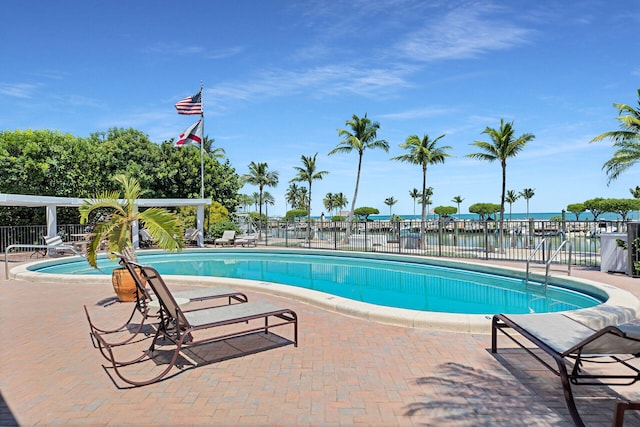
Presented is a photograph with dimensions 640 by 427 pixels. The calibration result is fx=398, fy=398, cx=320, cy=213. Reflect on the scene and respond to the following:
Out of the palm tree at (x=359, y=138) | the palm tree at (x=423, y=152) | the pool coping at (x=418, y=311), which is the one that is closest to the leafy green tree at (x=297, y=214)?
the palm tree at (x=359, y=138)

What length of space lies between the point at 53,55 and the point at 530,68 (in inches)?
698

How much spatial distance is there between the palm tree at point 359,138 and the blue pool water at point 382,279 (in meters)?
9.99

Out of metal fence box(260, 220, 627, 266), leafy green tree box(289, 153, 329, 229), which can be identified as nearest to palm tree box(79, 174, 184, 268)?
metal fence box(260, 220, 627, 266)

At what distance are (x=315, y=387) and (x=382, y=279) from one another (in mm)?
8886

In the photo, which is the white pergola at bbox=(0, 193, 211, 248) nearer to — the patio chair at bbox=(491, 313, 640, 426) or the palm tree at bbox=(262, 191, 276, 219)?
the patio chair at bbox=(491, 313, 640, 426)

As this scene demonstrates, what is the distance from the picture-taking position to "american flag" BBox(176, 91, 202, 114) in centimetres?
2200

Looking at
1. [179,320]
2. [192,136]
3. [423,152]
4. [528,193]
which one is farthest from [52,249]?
[528,193]

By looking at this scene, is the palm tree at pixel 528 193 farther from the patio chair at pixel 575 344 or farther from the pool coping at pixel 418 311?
the patio chair at pixel 575 344

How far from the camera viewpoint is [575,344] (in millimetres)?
3369

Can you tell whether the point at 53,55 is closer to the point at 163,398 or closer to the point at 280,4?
the point at 280,4

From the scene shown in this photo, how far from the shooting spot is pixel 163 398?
337cm

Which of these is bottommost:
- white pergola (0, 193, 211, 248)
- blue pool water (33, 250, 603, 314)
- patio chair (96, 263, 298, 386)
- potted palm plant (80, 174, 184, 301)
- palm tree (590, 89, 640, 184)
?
blue pool water (33, 250, 603, 314)

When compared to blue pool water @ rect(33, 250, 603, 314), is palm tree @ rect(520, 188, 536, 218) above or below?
above

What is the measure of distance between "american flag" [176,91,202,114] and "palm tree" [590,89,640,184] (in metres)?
18.6
